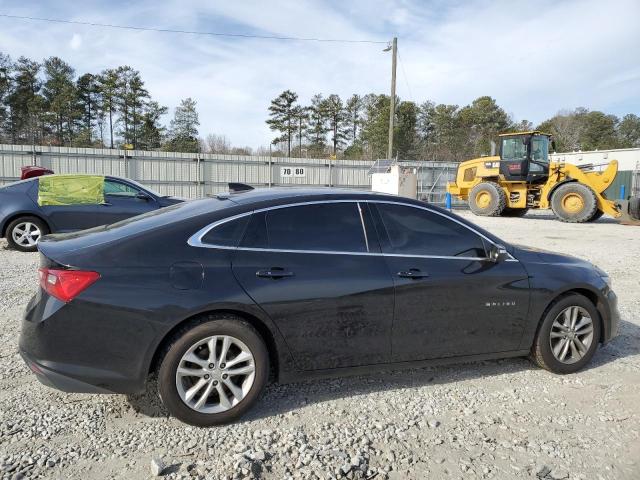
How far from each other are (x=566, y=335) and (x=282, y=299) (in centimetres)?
243

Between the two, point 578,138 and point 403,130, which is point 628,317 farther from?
point 578,138

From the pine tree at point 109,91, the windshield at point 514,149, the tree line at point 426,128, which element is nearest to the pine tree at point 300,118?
the tree line at point 426,128

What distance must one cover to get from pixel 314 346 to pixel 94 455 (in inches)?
55.3

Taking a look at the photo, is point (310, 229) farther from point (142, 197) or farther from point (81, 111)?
point (81, 111)

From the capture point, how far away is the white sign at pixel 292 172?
23.0 metres

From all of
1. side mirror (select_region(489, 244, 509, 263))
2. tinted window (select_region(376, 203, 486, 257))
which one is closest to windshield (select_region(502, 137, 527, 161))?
side mirror (select_region(489, 244, 509, 263))

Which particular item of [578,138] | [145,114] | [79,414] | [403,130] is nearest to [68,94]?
[145,114]

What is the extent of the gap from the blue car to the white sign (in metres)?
14.9

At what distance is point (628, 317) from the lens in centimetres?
538

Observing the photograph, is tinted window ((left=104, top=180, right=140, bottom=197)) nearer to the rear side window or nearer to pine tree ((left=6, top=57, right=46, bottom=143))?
the rear side window

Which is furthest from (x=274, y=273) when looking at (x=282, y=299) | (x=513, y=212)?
(x=513, y=212)

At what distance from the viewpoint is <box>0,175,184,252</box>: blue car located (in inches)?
322

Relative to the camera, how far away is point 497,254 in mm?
3621

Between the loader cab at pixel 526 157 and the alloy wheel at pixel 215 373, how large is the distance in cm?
1651
